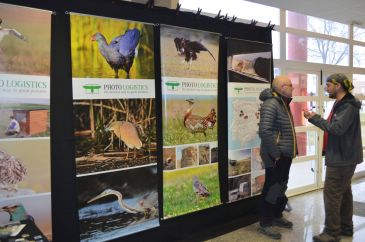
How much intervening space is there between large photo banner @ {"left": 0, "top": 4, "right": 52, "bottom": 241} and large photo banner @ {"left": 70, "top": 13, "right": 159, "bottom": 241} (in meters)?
0.23

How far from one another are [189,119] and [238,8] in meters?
1.80

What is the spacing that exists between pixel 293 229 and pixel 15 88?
2.98 meters

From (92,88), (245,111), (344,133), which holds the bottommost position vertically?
(344,133)

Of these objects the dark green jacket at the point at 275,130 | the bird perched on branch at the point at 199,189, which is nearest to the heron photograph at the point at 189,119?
the bird perched on branch at the point at 199,189

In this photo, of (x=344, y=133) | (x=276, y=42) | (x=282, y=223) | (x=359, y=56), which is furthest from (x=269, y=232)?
(x=359, y=56)

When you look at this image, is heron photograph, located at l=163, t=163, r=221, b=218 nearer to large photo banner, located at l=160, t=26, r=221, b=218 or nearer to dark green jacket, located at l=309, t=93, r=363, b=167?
large photo banner, located at l=160, t=26, r=221, b=218

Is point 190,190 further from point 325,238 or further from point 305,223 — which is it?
point 305,223

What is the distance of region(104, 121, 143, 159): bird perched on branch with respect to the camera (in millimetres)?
2733

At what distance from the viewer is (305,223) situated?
372cm

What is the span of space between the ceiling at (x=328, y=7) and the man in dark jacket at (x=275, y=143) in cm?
147

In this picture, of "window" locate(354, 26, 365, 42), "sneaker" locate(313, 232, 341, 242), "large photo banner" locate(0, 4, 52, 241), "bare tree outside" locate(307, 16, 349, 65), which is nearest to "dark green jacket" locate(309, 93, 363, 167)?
"sneaker" locate(313, 232, 341, 242)

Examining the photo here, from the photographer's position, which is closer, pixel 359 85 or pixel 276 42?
pixel 276 42

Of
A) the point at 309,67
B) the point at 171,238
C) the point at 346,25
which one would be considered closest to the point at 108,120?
the point at 171,238

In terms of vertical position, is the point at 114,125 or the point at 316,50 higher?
the point at 316,50
